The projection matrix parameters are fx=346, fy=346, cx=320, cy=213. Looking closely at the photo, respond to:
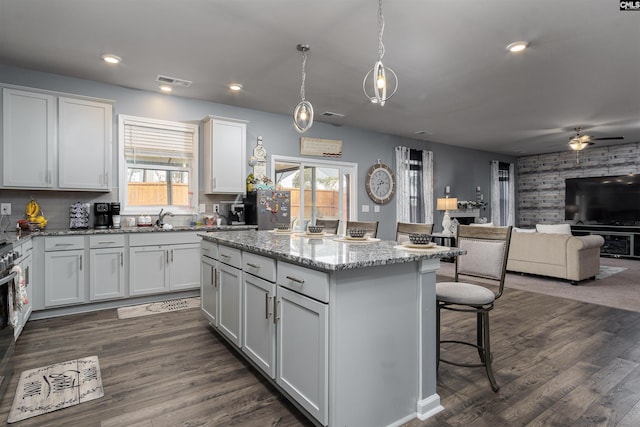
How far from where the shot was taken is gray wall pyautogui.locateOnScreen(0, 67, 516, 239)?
399cm

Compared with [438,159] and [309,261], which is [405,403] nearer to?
[309,261]

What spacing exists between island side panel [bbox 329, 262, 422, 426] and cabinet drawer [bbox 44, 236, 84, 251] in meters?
3.38

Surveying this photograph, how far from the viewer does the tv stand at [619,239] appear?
308 inches

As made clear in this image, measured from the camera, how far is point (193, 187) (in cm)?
492

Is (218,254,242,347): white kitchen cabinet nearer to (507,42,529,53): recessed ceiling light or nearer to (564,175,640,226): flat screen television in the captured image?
(507,42,529,53): recessed ceiling light

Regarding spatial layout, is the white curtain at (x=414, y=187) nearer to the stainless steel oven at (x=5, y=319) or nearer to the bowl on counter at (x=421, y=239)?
the bowl on counter at (x=421, y=239)

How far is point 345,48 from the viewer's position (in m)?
3.32

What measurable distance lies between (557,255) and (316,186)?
13.1 ft

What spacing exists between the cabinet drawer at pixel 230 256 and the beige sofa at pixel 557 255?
500cm

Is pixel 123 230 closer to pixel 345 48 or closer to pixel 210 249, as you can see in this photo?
pixel 210 249

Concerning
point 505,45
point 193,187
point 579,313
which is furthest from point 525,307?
point 193,187

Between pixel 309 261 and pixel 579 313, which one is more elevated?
pixel 309 261

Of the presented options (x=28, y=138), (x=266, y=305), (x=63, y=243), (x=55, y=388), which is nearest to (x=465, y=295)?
(x=266, y=305)

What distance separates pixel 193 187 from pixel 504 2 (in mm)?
4124
